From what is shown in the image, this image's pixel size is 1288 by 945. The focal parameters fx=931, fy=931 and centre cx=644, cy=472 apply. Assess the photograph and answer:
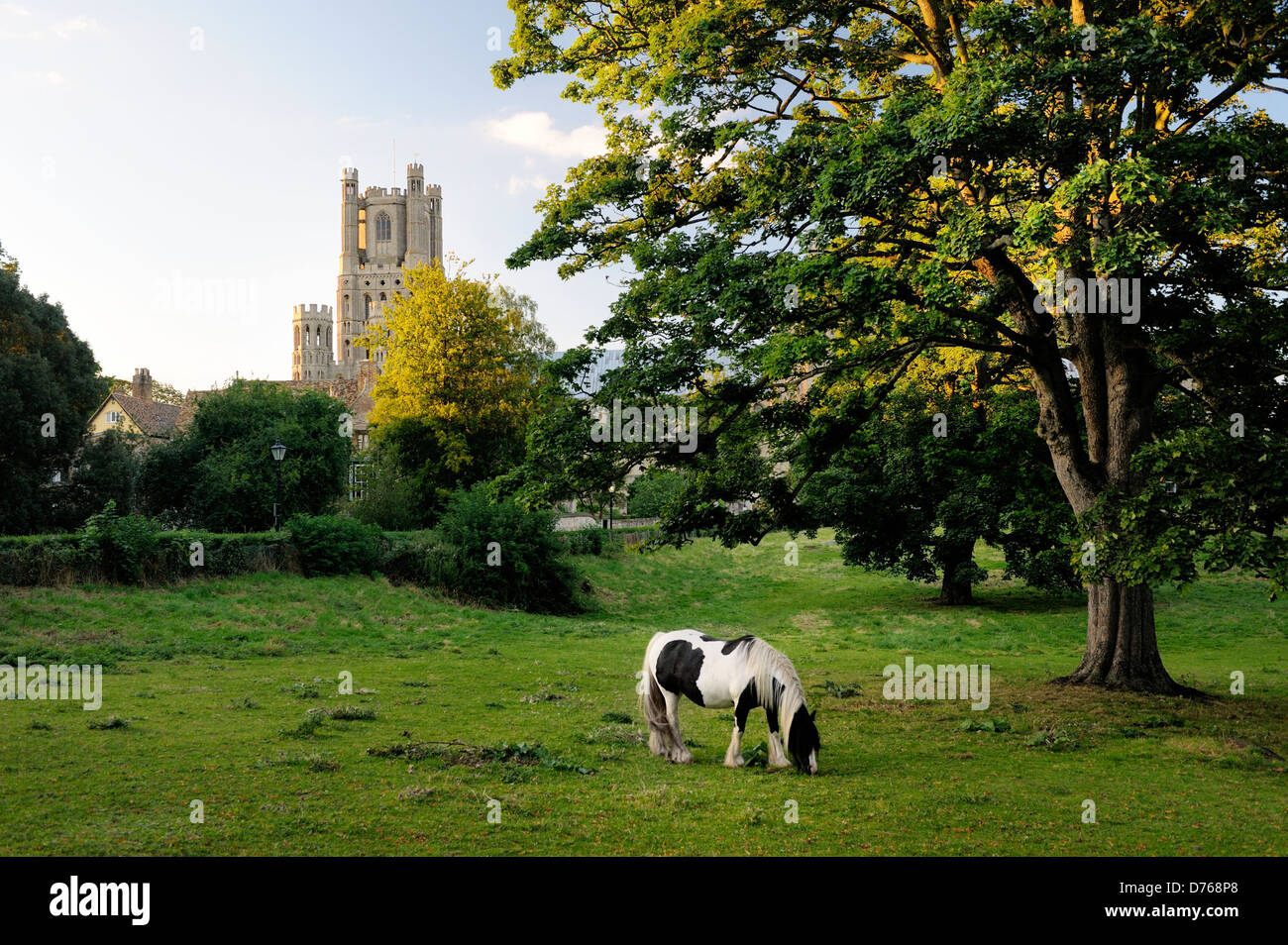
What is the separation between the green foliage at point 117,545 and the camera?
25203 mm

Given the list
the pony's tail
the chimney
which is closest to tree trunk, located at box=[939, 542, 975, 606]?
the pony's tail

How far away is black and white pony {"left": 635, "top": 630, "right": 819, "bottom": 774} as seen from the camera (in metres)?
11.3

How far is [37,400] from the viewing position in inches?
1458

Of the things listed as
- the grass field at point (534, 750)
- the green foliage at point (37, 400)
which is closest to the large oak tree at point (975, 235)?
the grass field at point (534, 750)

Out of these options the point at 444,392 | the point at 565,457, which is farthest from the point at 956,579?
the point at 444,392

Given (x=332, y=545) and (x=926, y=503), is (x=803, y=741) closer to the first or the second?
(x=332, y=545)

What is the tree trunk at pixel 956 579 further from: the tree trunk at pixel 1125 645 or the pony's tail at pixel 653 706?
the pony's tail at pixel 653 706

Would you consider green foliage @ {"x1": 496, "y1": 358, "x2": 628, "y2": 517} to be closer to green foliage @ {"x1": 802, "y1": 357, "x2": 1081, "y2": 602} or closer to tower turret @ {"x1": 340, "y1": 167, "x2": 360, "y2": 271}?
green foliage @ {"x1": 802, "y1": 357, "x2": 1081, "y2": 602}

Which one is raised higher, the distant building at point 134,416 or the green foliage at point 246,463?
the distant building at point 134,416

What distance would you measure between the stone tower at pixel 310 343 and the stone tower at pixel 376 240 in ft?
16.6

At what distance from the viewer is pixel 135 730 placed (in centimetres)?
1320

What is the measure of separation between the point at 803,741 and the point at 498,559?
79.0 ft

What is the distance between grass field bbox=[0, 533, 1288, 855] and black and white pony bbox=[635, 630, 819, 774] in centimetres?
43
